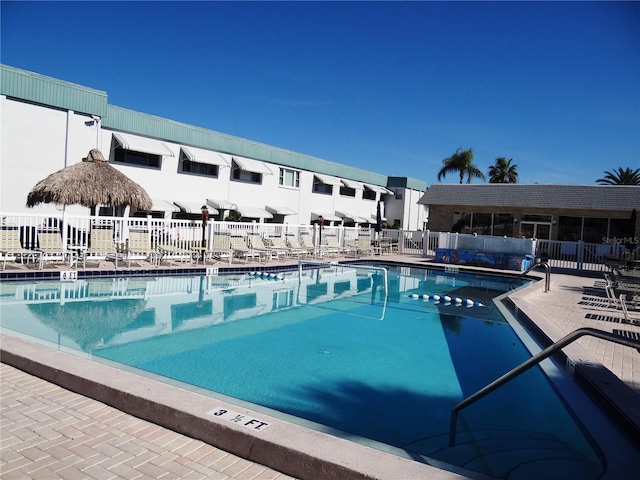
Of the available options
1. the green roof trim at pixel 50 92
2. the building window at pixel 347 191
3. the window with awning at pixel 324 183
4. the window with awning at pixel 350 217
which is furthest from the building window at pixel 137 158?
the building window at pixel 347 191

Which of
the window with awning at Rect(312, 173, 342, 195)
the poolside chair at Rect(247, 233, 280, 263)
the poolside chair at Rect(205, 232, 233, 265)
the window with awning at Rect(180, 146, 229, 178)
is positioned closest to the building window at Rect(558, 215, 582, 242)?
the window with awning at Rect(312, 173, 342, 195)

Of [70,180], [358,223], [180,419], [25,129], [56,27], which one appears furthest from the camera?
[358,223]

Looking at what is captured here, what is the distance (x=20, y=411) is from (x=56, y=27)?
49.4 feet

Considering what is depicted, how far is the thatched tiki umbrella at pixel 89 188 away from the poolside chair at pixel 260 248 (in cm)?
373

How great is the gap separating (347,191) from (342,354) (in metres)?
32.0

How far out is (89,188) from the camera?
13922 mm

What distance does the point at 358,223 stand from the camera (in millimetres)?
39500

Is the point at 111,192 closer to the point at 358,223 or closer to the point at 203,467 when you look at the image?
the point at 203,467

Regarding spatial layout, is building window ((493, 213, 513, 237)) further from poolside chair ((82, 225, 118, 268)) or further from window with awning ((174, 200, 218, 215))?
poolside chair ((82, 225, 118, 268))

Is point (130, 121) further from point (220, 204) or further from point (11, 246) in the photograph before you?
point (11, 246)

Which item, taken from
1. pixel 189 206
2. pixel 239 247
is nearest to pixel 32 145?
pixel 189 206

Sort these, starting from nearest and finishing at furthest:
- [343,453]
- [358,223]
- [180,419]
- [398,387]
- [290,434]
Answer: [343,453]
[290,434]
[180,419]
[398,387]
[358,223]

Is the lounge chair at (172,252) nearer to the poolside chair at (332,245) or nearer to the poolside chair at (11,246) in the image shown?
the poolside chair at (11,246)

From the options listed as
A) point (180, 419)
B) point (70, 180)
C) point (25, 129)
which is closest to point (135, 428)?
point (180, 419)
